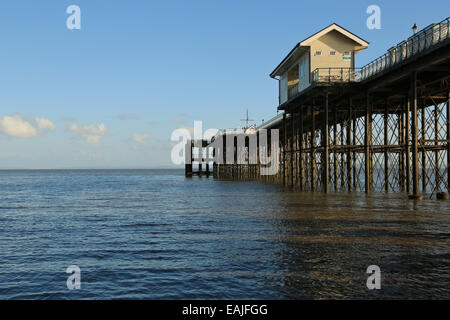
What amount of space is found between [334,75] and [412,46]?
957 centimetres

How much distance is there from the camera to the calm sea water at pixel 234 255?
943cm

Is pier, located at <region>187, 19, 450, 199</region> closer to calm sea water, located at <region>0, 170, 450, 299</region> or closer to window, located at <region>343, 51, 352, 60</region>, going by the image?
window, located at <region>343, 51, 352, 60</region>

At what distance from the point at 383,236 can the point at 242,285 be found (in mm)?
7493

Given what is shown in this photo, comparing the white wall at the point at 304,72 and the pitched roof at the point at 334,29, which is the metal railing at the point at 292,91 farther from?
the pitched roof at the point at 334,29

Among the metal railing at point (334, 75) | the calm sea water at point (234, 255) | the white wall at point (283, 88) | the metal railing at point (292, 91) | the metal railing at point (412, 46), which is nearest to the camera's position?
the calm sea water at point (234, 255)

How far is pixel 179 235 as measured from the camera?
1691cm

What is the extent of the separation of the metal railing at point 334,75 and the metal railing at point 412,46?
2.06 meters

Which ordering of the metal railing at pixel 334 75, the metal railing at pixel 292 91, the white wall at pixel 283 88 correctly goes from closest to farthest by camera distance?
the metal railing at pixel 334 75, the metal railing at pixel 292 91, the white wall at pixel 283 88

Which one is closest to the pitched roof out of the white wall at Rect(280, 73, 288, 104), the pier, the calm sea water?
the pier

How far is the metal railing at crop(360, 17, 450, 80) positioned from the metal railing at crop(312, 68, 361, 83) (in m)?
2.06

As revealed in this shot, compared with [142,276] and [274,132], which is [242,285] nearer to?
[142,276]

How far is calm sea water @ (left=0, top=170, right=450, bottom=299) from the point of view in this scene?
30.9ft

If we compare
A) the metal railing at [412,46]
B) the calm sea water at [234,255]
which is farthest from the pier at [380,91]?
the calm sea water at [234,255]
